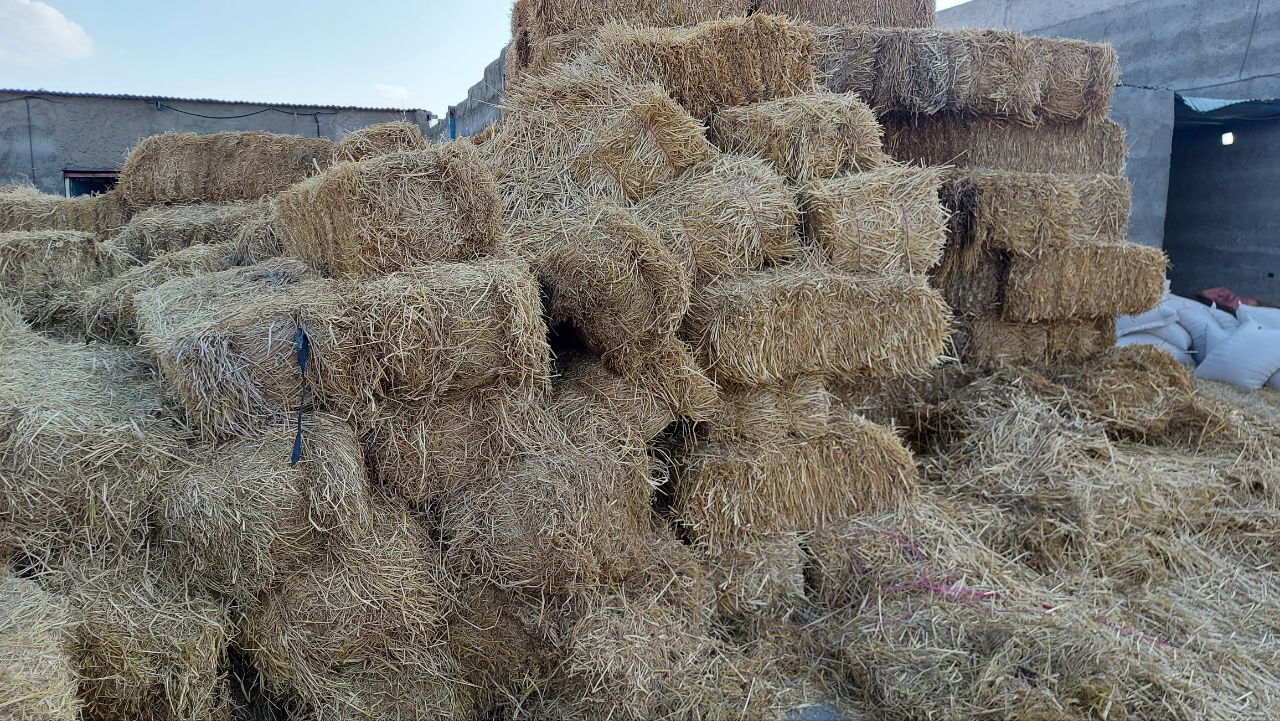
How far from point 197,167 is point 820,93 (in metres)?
4.68

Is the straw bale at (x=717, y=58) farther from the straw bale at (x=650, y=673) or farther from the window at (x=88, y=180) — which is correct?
the window at (x=88, y=180)

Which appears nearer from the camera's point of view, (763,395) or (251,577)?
(251,577)

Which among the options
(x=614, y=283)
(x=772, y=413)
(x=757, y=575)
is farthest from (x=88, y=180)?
(x=757, y=575)

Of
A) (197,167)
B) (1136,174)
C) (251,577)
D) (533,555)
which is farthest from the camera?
(1136,174)

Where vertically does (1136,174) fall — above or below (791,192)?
above

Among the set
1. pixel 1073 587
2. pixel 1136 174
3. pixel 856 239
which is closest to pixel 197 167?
pixel 856 239

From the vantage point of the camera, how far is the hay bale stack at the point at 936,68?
4.86 m

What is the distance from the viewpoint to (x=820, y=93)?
13.5 ft

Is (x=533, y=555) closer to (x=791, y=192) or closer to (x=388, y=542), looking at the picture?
(x=388, y=542)

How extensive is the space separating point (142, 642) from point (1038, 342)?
4.90 m

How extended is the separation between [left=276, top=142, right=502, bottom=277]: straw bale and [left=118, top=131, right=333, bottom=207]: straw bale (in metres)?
3.49

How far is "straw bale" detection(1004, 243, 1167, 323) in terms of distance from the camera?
4.91m

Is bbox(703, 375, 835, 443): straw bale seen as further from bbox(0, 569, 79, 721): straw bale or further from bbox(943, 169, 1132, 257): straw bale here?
bbox(0, 569, 79, 721): straw bale

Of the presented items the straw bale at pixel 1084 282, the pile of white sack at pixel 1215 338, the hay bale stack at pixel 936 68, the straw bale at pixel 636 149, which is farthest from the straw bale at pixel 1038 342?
the straw bale at pixel 636 149
